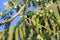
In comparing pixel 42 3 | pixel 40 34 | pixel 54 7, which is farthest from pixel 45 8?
pixel 54 7

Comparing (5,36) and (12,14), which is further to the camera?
(5,36)

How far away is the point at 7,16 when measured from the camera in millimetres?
2285

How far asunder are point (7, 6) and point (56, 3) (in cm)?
74

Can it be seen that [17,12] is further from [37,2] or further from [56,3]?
[56,3]

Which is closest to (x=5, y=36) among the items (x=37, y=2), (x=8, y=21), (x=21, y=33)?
(x=21, y=33)

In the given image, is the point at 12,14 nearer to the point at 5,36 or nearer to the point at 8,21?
the point at 8,21

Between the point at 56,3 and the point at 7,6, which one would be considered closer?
the point at 7,6

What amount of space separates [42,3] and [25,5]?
14cm

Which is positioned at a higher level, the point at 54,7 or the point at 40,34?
the point at 54,7

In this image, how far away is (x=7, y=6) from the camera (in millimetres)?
2211

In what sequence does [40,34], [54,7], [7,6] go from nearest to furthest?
[40,34] → [7,6] → [54,7]

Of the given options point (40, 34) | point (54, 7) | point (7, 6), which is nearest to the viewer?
point (40, 34)

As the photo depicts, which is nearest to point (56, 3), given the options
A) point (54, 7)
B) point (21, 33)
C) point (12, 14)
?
point (54, 7)

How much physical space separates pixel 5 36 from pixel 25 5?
2.09ft
